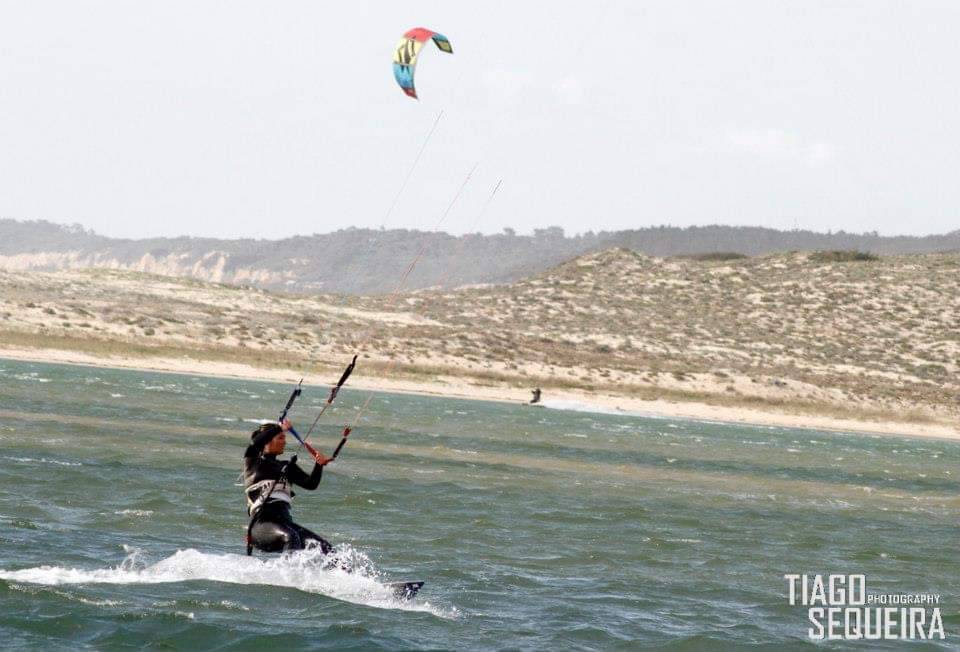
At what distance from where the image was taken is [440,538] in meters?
20.1

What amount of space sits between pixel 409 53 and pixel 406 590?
11622 millimetres

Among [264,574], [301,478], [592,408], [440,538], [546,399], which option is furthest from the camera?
[546,399]

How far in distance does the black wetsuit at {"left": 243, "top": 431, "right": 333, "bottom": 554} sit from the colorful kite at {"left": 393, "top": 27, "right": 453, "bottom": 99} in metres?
9.63

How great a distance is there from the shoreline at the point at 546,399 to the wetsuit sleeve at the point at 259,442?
4800 centimetres

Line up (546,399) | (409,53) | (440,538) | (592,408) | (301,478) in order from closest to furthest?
1. (301,478)
2. (440,538)
3. (409,53)
4. (592,408)
5. (546,399)

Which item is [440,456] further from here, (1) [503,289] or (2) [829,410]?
(1) [503,289]

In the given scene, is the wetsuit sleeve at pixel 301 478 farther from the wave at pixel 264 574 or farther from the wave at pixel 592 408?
the wave at pixel 592 408

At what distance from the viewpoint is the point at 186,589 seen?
14891mm

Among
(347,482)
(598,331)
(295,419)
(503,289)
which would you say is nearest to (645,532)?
(347,482)

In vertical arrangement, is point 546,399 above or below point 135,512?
below

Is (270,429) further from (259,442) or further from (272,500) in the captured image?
(272,500)

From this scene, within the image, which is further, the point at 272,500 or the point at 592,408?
the point at 592,408

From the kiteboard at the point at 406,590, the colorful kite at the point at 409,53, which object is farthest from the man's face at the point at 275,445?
the colorful kite at the point at 409,53

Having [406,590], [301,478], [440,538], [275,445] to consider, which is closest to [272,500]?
[301,478]
